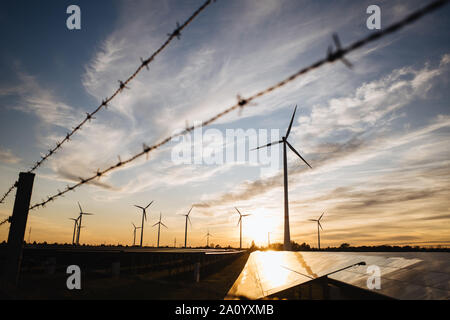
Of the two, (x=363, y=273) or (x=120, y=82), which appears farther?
(x=363, y=273)

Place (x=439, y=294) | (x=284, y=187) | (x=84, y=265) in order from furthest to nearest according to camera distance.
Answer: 1. (x=284, y=187)
2. (x=84, y=265)
3. (x=439, y=294)

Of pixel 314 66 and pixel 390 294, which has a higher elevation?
pixel 314 66

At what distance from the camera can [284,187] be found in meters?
45.5
